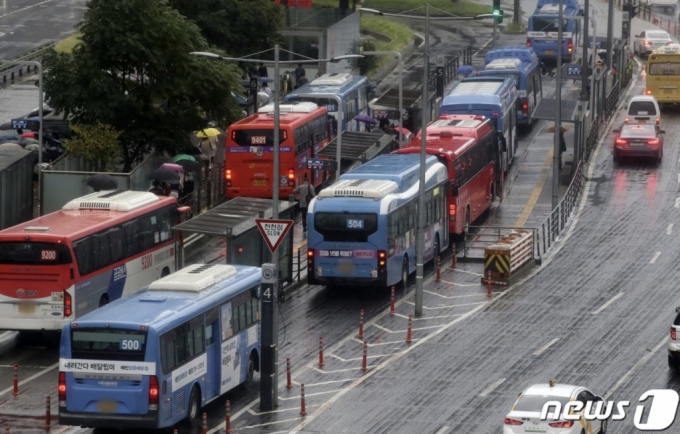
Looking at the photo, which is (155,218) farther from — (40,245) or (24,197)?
(24,197)

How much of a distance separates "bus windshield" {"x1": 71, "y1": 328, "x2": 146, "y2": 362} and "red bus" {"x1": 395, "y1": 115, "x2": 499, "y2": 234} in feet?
70.0

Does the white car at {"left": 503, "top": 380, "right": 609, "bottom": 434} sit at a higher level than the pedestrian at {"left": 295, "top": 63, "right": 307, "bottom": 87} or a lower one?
lower

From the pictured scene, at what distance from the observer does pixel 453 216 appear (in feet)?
163

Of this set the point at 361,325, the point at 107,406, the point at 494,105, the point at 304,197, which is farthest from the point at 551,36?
the point at 107,406

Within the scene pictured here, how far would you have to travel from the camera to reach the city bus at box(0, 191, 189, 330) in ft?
121

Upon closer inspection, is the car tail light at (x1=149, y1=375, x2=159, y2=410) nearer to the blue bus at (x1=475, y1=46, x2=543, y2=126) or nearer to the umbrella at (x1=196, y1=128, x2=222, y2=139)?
the umbrella at (x1=196, y1=128, x2=222, y2=139)

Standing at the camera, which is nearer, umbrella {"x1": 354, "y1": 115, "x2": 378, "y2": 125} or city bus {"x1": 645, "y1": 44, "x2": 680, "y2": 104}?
umbrella {"x1": 354, "y1": 115, "x2": 378, "y2": 125}

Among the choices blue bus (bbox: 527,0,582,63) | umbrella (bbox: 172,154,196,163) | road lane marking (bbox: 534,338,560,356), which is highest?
blue bus (bbox: 527,0,582,63)

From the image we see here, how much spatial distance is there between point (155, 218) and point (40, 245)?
565 cm

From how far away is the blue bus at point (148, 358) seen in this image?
97.5ft

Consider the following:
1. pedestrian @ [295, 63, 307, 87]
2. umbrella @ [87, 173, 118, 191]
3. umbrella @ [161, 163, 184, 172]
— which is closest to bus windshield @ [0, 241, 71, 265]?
umbrella @ [87, 173, 118, 191]

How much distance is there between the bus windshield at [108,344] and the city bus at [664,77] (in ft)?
156

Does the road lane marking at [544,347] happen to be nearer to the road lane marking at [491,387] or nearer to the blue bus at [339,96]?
the road lane marking at [491,387]

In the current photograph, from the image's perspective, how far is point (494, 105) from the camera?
5997cm
